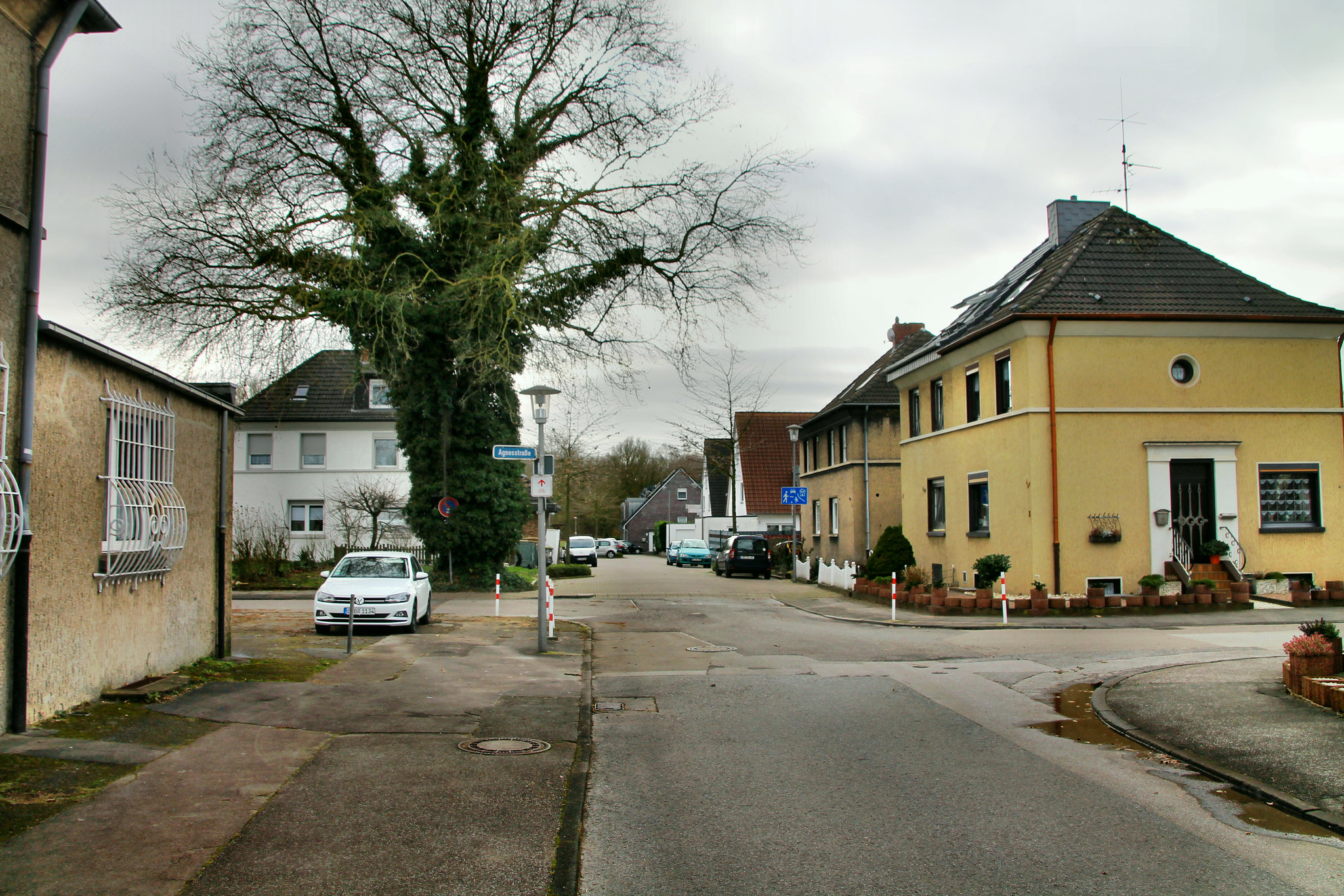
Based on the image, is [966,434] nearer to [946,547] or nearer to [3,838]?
[946,547]

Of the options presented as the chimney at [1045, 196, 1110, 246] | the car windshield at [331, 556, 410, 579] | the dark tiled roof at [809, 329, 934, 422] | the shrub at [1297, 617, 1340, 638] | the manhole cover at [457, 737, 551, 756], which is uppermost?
the chimney at [1045, 196, 1110, 246]

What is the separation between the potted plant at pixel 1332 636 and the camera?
9.61 meters

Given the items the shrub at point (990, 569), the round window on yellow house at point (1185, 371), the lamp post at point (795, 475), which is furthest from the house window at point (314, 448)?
the round window on yellow house at point (1185, 371)

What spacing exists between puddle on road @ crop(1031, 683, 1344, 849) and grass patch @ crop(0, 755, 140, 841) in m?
6.76

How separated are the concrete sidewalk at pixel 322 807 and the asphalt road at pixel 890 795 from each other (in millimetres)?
534

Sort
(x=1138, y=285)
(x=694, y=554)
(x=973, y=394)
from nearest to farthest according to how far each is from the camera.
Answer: (x=1138, y=285), (x=973, y=394), (x=694, y=554)

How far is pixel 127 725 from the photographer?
803 cm

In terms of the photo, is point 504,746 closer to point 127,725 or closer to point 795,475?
point 127,725

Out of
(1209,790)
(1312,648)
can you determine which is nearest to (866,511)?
(1312,648)

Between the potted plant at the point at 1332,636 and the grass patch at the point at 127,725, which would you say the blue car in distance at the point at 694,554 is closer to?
the potted plant at the point at 1332,636

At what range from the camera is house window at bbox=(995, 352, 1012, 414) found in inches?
898

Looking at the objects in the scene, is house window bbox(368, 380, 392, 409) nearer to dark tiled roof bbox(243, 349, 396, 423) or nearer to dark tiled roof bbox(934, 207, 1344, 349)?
dark tiled roof bbox(243, 349, 396, 423)

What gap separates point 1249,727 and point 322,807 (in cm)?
717

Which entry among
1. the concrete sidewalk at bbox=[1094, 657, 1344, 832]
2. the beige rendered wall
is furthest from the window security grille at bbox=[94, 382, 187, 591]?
the concrete sidewalk at bbox=[1094, 657, 1344, 832]
